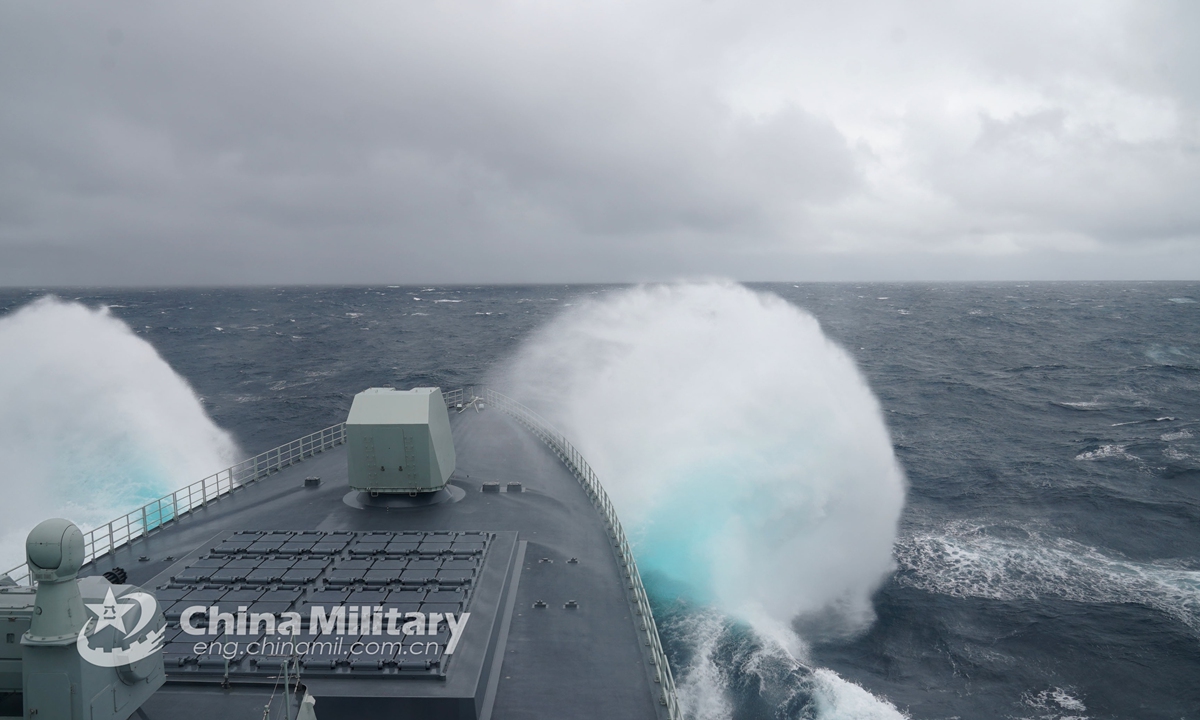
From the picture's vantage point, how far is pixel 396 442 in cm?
1902

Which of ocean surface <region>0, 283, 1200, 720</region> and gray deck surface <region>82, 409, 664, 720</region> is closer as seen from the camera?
gray deck surface <region>82, 409, 664, 720</region>

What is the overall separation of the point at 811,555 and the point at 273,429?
3643cm

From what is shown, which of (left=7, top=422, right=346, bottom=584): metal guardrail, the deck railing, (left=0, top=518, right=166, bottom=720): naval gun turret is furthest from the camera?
(left=7, top=422, right=346, bottom=584): metal guardrail

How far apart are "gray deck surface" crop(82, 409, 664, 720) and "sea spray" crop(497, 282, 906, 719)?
516 cm

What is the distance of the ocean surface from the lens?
19.0 metres

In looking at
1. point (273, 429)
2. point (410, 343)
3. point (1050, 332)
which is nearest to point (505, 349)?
point (410, 343)

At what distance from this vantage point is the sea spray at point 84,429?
Answer: 1201 inches

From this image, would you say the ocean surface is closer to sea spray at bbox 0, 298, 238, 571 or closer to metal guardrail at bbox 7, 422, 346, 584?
sea spray at bbox 0, 298, 238, 571

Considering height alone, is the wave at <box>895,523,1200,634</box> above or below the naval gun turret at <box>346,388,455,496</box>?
below

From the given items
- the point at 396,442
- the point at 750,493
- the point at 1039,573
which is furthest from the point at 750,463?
the point at 396,442

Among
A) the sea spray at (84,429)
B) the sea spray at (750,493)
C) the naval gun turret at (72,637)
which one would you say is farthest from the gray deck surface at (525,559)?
the sea spray at (84,429)

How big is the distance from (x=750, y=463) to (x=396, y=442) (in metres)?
16.1

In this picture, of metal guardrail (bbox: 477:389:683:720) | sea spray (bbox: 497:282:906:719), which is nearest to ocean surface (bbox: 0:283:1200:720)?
sea spray (bbox: 497:282:906:719)

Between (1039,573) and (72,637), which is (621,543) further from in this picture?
(1039,573)
